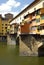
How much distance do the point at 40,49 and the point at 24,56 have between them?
2316mm

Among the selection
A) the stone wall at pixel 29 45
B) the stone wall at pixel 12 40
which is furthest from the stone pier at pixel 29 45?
the stone wall at pixel 12 40

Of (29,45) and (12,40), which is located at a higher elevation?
(29,45)

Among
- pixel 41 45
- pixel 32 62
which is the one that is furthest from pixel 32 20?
pixel 32 62

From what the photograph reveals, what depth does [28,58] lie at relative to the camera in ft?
84.9

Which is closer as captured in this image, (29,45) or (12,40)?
(29,45)

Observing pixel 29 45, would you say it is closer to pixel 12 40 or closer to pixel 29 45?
pixel 29 45

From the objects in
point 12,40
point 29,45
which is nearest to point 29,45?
point 29,45

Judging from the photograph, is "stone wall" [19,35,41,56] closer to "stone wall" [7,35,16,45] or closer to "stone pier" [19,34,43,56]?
"stone pier" [19,34,43,56]

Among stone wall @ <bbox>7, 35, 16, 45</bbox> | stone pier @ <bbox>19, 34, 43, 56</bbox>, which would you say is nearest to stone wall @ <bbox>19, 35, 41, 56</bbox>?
stone pier @ <bbox>19, 34, 43, 56</bbox>

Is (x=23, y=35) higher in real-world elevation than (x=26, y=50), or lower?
higher

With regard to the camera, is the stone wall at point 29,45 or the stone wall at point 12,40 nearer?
the stone wall at point 29,45

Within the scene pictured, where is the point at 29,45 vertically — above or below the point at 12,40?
above

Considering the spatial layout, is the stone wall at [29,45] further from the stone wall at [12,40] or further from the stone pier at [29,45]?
the stone wall at [12,40]

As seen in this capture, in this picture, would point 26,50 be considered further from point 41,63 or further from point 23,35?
point 41,63
